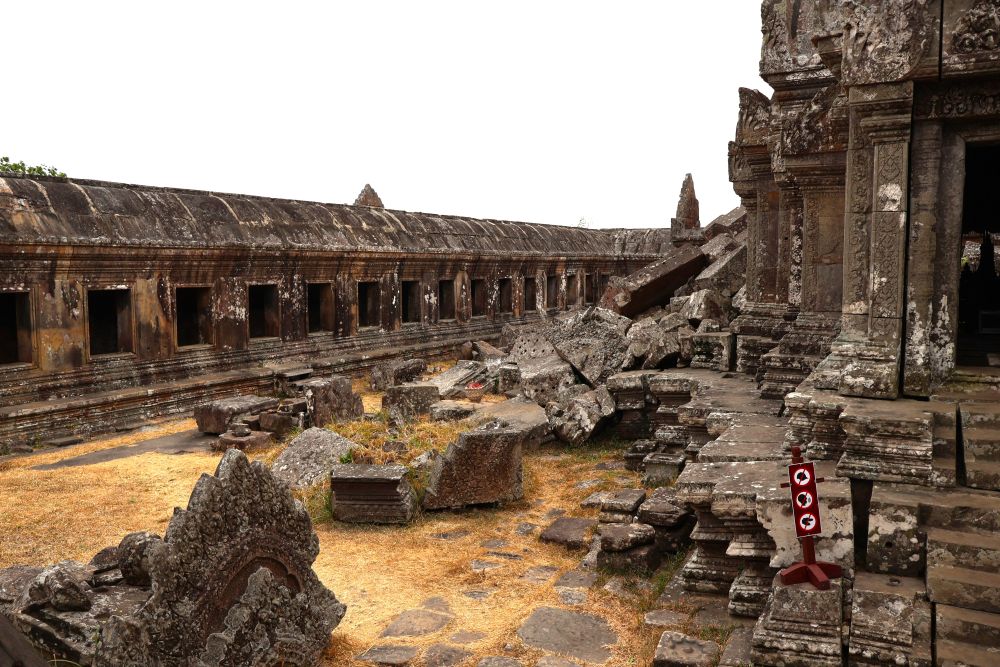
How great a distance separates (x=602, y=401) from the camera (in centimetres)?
956

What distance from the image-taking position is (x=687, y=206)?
23141 millimetres

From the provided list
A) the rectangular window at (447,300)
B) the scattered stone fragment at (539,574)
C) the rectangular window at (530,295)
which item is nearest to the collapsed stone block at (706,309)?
the scattered stone fragment at (539,574)

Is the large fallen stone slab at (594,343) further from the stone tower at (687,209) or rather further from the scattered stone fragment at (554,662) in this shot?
the stone tower at (687,209)

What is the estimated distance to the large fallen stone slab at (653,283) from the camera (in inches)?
553

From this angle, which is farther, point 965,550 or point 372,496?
point 372,496

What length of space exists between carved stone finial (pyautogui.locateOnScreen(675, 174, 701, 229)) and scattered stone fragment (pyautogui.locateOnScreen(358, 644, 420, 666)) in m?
19.9

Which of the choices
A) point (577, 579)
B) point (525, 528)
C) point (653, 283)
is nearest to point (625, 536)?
point (577, 579)

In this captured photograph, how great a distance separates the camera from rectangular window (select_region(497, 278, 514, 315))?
19.9 meters

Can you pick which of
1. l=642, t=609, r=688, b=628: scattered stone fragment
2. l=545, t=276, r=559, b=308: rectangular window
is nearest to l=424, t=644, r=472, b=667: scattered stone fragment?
l=642, t=609, r=688, b=628: scattered stone fragment

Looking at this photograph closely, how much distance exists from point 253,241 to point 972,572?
11.1 meters

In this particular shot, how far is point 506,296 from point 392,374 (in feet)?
21.8

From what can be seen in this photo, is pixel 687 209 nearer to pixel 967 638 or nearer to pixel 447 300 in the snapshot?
pixel 447 300

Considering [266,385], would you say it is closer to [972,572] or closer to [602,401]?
[602,401]

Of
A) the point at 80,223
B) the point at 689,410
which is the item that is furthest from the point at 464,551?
the point at 80,223
